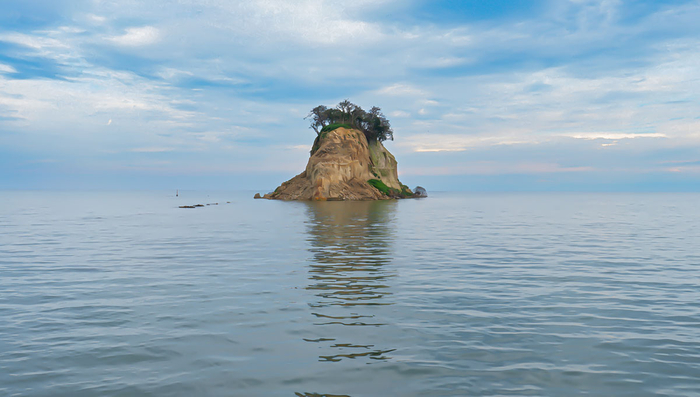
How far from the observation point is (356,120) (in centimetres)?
13475

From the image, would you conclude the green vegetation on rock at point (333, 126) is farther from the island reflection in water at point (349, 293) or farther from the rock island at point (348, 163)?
the island reflection in water at point (349, 293)

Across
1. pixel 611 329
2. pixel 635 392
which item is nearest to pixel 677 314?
pixel 611 329

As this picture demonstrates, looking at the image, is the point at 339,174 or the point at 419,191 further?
the point at 419,191

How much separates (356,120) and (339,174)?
29607 millimetres

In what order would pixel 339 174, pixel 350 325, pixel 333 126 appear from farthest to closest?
pixel 333 126 < pixel 339 174 < pixel 350 325

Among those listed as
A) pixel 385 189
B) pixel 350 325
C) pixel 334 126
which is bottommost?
pixel 350 325

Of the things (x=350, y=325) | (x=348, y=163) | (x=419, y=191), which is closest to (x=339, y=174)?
(x=348, y=163)

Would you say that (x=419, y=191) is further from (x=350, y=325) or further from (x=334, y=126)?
(x=350, y=325)

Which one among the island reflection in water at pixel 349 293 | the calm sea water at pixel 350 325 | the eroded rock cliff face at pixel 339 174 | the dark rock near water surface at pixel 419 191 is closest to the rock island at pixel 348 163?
the eroded rock cliff face at pixel 339 174

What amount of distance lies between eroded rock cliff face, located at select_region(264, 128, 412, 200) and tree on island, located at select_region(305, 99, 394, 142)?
24.0ft

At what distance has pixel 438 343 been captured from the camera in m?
9.21

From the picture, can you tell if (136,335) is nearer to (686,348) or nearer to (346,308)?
(346,308)

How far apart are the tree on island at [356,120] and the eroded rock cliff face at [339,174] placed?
7.31 metres

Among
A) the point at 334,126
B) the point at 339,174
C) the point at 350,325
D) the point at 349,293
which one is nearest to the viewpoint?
the point at 350,325
